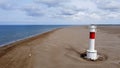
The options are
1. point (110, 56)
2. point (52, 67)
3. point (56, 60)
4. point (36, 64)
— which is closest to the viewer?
point (52, 67)

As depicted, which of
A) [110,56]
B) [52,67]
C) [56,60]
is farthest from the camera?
[110,56]

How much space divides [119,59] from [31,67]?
3.78 meters

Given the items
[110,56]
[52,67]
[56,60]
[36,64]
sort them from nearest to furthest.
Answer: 1. [52,67]
2. [36,64]
3. [56,60]
4. [110,56]

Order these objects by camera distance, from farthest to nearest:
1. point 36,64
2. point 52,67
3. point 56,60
Answer: point 56,60 → point 36,64 → point 52,67

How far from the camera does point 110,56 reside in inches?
337

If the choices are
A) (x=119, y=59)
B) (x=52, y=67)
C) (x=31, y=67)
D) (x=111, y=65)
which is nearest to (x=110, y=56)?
(x=119, y=59)

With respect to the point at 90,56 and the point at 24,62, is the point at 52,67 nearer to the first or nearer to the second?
the point at 24,62

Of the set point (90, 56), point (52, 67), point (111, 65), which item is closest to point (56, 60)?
point (52, 67)

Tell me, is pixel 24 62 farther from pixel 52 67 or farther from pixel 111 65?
pixel 111 65

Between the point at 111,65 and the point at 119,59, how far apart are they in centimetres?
108

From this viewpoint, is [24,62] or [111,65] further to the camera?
[24,62]

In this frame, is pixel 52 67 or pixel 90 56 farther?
pixel 90 56

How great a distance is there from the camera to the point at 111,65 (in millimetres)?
7062

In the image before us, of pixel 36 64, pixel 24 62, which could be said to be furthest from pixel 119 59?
pixel 24 62
